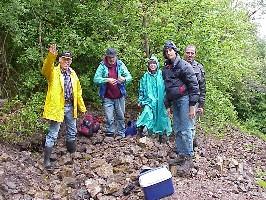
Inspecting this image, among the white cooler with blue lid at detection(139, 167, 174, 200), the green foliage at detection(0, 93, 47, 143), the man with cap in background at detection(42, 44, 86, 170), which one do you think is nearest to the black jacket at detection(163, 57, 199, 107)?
the white cooler with blue lid at detection(139, 167, 174, 200)

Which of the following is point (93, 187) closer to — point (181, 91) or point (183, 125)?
point (183, 125)

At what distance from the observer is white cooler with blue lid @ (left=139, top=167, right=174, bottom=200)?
5.43 m

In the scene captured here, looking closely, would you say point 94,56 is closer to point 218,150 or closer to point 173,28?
point 173,28

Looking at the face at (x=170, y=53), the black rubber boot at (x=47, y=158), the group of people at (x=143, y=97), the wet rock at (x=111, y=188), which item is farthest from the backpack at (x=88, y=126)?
the face at (x=170, y=53)

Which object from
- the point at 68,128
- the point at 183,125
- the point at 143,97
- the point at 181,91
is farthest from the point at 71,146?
the point at 181,91

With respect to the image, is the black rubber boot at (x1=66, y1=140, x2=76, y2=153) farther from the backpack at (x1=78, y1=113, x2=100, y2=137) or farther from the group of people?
the backpack at (x1=78, y1=113, x2=100, y2=137)

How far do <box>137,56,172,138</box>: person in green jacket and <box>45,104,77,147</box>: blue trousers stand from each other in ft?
4.25

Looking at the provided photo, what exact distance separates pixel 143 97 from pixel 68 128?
1520mm

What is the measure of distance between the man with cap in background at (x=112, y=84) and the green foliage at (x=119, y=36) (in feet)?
3.24

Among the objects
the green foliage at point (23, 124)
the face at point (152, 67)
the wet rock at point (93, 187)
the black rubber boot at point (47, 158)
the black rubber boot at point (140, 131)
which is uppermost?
the face at point (152, 67)

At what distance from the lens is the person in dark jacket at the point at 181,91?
20.8 ft

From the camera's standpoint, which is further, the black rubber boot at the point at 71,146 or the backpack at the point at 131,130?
the backpack at the point at 131,130

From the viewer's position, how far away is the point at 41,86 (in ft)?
28.3

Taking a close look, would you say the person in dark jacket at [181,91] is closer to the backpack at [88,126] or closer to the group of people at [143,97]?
the group of people at [143,97]
